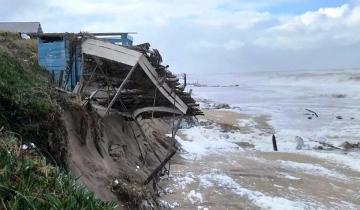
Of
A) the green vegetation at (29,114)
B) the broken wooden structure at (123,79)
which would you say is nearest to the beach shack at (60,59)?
the broken wooden structure at (123,79)

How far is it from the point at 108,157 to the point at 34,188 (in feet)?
20.4

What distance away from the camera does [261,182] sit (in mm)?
13273

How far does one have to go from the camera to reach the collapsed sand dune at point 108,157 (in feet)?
27.6

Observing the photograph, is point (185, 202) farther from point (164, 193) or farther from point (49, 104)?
point (49, 104)

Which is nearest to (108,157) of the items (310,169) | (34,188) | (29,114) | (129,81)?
(129,81)

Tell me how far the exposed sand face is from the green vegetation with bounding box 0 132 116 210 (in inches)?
238

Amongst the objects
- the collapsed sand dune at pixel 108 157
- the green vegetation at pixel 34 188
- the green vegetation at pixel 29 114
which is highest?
the green vegetation at pixel 29 114

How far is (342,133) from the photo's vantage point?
26438 mm

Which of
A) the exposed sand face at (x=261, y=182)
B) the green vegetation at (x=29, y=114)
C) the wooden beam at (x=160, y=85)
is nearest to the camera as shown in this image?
the green vegetation at (x=29, y=114)

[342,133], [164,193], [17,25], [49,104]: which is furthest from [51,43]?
[17,25]

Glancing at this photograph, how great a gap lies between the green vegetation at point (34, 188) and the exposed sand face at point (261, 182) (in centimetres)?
605

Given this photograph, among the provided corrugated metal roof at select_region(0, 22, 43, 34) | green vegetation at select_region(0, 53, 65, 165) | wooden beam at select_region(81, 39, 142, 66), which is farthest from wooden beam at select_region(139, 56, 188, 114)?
corrugated metal roof at select_region(0, 22, 43, 34)

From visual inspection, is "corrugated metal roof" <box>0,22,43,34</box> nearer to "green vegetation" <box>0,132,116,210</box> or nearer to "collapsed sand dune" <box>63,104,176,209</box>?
"collapsed sand dune" <box>63,104,176,209</box>

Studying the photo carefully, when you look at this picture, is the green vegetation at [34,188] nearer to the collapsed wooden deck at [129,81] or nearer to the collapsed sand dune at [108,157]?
the collapsed sand dune at [108,157]
